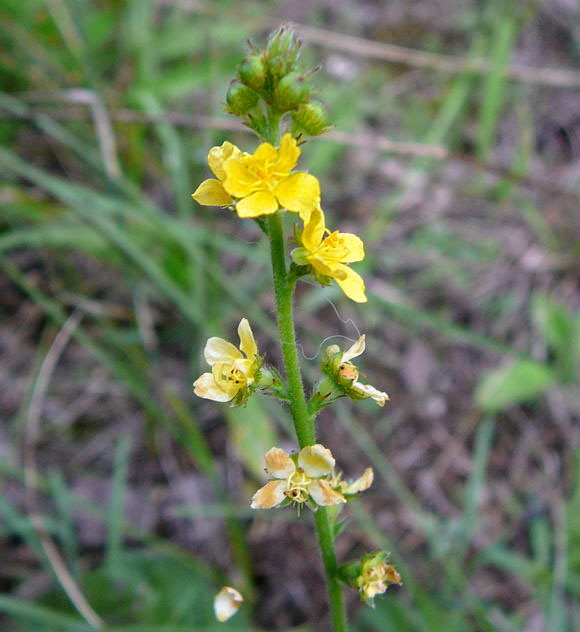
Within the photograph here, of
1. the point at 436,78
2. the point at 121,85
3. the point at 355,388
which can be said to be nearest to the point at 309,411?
the point at 355,388

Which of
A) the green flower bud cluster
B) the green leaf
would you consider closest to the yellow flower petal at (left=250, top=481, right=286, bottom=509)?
the green flower bud cluster

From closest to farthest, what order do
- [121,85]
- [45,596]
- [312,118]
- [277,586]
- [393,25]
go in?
[312,118] → [45,596] → [277,586] → [121,85] → [393,25]

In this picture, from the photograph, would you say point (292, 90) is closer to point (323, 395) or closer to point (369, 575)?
point (323, 395)

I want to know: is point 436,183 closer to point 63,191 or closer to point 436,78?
point 436,78

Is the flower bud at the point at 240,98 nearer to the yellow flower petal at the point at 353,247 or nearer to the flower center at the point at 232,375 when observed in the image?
the yellow flower petal at the point at 353,247

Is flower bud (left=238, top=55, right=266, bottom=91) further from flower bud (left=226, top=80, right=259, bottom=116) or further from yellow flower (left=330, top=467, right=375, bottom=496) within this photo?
yellow flower (left=330, top=467, right=375, bottom=496)

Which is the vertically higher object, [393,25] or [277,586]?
[393,25]
